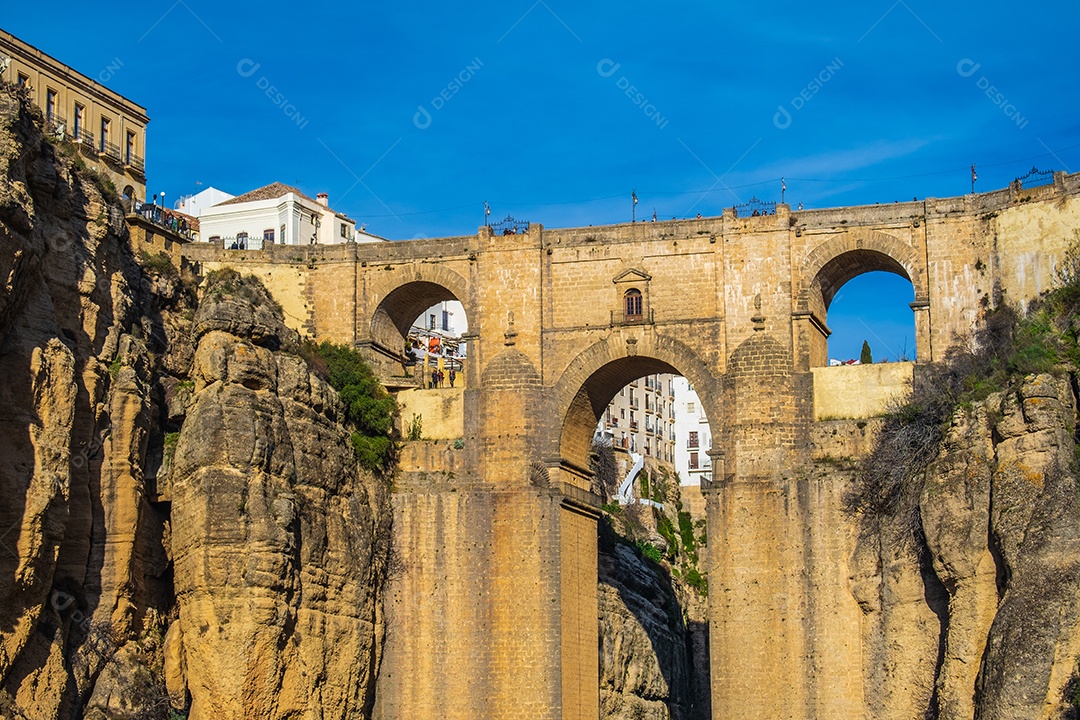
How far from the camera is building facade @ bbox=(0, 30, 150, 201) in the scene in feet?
143

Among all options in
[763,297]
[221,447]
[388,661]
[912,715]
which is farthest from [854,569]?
[221,447]

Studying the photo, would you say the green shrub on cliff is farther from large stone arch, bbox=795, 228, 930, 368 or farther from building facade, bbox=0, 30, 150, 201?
large stone arch, bbox=795, 228, 930, 368

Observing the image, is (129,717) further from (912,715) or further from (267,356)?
(912,715)

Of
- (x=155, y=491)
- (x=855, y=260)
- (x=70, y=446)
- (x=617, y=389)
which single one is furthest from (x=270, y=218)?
(x=70, y=446)

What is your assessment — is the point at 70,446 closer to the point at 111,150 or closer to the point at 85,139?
the point at 85,139

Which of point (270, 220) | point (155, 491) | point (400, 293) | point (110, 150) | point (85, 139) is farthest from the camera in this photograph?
point (270, 220)

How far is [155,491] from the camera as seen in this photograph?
3853 cm

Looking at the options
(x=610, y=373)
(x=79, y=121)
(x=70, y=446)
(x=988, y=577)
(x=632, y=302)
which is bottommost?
(x=988, y=577)

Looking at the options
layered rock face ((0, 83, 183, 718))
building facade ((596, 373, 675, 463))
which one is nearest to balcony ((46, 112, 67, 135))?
layered rock face ((0, 83, 183, 718))

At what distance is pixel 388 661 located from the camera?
4150cm

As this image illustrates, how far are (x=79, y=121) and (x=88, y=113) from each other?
451 millimetres

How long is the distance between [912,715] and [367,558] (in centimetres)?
1281

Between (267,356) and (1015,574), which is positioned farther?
(267,356)

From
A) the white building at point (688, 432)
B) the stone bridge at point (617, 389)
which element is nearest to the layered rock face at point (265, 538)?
the stone bridge at point (617, 389)
